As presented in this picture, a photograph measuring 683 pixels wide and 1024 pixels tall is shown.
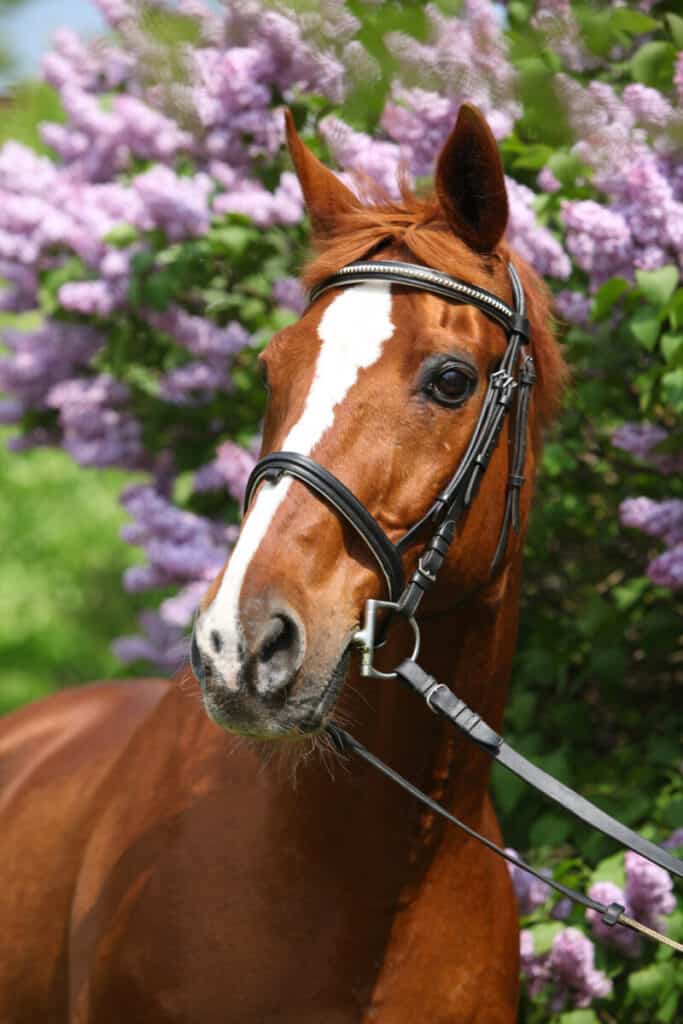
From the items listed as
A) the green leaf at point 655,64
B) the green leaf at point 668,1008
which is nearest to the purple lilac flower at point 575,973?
the green leaf at point 668,1008

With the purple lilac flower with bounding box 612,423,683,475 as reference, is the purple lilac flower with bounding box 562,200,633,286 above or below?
above

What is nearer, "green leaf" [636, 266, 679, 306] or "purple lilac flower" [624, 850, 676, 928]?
"purple lilac flower" [624, 850, 676, 928]

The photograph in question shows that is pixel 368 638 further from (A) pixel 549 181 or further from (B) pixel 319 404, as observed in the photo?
(A) pixel 549 181

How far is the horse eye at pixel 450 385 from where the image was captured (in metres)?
2.10

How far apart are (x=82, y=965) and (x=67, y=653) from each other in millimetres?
→ 5348

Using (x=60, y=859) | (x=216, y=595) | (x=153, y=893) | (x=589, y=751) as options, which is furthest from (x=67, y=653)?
(x=216, y=595)

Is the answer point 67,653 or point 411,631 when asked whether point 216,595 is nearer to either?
point 411,631

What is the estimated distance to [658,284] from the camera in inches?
120

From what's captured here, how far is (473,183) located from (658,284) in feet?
3.12

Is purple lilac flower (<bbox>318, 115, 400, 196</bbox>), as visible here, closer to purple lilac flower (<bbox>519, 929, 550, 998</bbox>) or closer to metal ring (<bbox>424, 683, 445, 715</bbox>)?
metal ring (<bbox>424, 683, 445, 715</bbox>)

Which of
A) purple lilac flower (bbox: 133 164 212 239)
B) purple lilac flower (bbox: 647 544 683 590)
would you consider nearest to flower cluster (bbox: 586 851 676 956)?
purple lilac flower (bbox: 647 544 683 590)

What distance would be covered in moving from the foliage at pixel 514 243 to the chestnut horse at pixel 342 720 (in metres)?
0.78

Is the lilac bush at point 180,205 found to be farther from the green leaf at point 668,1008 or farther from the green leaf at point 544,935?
the green leaf at point 668,1008

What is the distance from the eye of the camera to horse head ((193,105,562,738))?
1875 mm
